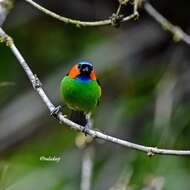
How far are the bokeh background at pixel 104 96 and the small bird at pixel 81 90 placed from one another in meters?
1.39

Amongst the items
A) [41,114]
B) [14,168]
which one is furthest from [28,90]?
[14,168]

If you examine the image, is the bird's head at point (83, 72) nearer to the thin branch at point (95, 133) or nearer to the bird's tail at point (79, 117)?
the bird's tail at point (79, 117)

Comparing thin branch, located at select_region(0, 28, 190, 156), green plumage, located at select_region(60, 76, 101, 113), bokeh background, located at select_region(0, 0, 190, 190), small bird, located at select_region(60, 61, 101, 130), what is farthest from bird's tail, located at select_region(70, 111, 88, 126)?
bokeh background, located at select_region(0, 0, 190, 190)

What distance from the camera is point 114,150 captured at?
20.2ft

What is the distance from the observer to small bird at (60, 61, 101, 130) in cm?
402

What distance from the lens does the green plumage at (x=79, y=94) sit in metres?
4.02

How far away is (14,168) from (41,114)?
657 mm

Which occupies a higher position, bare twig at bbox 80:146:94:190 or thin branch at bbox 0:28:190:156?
thin branch at bbox 0:28:190:156

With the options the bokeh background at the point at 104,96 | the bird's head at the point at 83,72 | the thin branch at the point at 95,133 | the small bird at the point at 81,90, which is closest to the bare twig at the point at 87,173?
the small bird at the point at 81,90

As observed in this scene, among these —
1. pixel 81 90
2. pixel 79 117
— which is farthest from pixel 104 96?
pixel 81 90

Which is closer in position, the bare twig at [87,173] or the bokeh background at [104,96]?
the bare twig at [87,173]

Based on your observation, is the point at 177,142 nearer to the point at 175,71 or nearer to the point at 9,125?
the point at 175,71

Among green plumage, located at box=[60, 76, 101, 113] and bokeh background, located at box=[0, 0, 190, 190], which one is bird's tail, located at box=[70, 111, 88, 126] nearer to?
green plumage, located at box=[60, 76, 101, 113]

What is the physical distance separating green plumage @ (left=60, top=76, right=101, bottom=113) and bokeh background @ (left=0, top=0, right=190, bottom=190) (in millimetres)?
1420
